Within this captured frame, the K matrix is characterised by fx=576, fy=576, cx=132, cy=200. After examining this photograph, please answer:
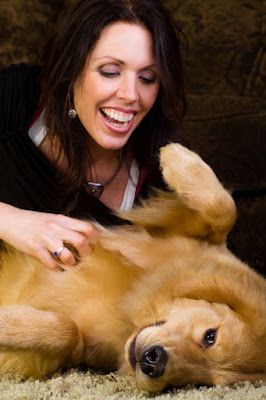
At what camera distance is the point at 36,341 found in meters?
1.60

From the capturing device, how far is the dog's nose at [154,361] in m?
1.45

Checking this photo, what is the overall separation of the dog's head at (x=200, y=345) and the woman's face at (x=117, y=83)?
2.61 feet

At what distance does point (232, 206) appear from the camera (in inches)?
73.3

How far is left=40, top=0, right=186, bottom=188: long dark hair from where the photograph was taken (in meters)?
2.11

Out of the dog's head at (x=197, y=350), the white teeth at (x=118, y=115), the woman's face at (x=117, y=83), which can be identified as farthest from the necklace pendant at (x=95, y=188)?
the dog's head at (x=197, y=350)

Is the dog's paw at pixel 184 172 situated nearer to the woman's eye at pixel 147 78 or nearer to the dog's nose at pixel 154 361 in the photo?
the woman's eye at pixel 147 78

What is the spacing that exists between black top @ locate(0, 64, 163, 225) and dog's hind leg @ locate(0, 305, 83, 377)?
649 millimetres

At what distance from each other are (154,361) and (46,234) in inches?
23.8

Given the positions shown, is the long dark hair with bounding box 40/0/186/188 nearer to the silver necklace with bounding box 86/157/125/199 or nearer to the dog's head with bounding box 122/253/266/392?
the silver necklace with bounding box 86/157/125/199

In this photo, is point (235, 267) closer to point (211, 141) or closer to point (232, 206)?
point (232, 206)

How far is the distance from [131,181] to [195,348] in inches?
39.0

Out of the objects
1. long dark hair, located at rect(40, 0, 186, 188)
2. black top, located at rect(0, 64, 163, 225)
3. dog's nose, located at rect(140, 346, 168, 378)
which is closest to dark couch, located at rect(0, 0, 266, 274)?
long dark hair, located at rect(40, 0, 186, 188)

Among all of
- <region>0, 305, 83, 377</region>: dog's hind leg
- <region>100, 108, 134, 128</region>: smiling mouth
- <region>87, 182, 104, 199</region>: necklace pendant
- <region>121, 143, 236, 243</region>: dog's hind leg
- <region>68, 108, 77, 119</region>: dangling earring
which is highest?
<region>100, 108, 134, 128</region>: smiling mouth

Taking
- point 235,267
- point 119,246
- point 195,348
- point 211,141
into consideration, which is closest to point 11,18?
point 211,141
